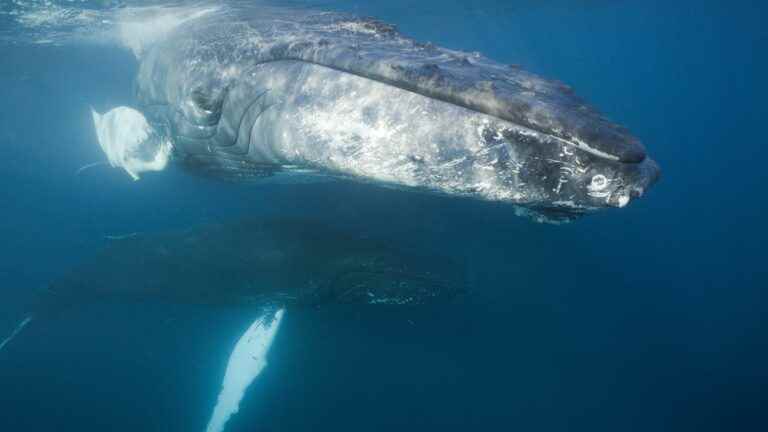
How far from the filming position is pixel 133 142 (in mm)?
6715

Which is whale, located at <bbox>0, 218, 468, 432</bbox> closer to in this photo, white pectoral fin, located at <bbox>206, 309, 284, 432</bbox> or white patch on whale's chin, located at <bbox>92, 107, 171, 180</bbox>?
white pectoral fin, located at <bbox>206, 309, 284, 432</bbox>

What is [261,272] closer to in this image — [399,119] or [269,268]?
[269,268]

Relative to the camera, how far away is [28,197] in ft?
63.0

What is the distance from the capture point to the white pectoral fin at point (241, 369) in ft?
28.3

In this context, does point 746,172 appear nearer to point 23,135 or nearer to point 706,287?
point 706,287

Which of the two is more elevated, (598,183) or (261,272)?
(598,183)

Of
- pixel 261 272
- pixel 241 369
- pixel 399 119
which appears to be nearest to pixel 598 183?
pixel 399 119

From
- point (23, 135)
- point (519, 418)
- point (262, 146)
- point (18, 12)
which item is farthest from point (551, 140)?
point (23, 135)

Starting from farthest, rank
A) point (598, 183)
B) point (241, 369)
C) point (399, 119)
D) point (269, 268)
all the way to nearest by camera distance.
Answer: point (241, 369)
point (269, 268)
point (399, 119)
point (598, 183)

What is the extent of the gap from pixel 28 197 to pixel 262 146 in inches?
850

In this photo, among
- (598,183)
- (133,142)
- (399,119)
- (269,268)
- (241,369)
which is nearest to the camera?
(598,183)

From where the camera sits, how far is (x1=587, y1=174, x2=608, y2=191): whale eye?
2.38 meters

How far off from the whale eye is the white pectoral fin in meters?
7.85

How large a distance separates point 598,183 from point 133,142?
6.96 m
